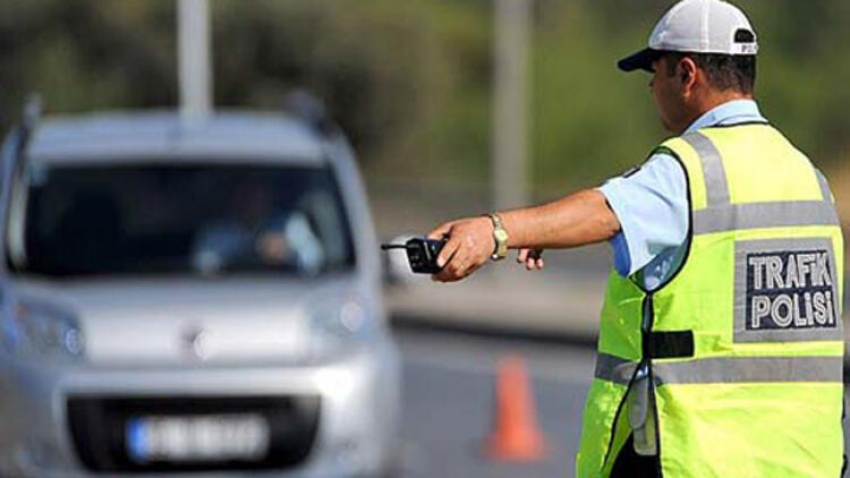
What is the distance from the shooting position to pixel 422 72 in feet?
141

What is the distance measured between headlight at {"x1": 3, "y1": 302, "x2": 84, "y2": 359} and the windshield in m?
0.44

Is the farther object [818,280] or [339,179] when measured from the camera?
[339,179]

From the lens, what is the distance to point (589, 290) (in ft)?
102

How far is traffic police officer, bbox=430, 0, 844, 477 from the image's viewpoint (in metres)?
4.54

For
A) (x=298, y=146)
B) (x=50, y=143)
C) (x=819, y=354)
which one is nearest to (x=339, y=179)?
(x=298, y=146)

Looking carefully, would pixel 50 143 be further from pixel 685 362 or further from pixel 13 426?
pixel 685 362

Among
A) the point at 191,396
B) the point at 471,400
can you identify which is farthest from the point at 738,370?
the point at 471,400

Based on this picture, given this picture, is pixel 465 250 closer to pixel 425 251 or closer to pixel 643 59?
pixel 425 251

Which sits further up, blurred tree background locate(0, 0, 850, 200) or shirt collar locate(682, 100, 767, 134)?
blurred tree background locate(0, 0, 850, 200)

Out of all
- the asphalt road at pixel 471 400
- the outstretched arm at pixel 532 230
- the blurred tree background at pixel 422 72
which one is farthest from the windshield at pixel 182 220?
the blurred tree background at pixel 422 72

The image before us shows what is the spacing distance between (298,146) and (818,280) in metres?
5.41

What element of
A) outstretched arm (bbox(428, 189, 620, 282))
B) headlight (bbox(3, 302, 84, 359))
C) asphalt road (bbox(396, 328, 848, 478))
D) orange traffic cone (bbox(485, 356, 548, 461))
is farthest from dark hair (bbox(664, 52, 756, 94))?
orange traffic cone (bbox(485, 356, 548, 461))

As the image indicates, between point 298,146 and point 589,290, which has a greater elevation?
point 298,146

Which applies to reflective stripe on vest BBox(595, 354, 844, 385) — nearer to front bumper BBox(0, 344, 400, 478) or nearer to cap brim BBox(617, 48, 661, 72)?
cap brim BBox(617, 48, 661, 72)
